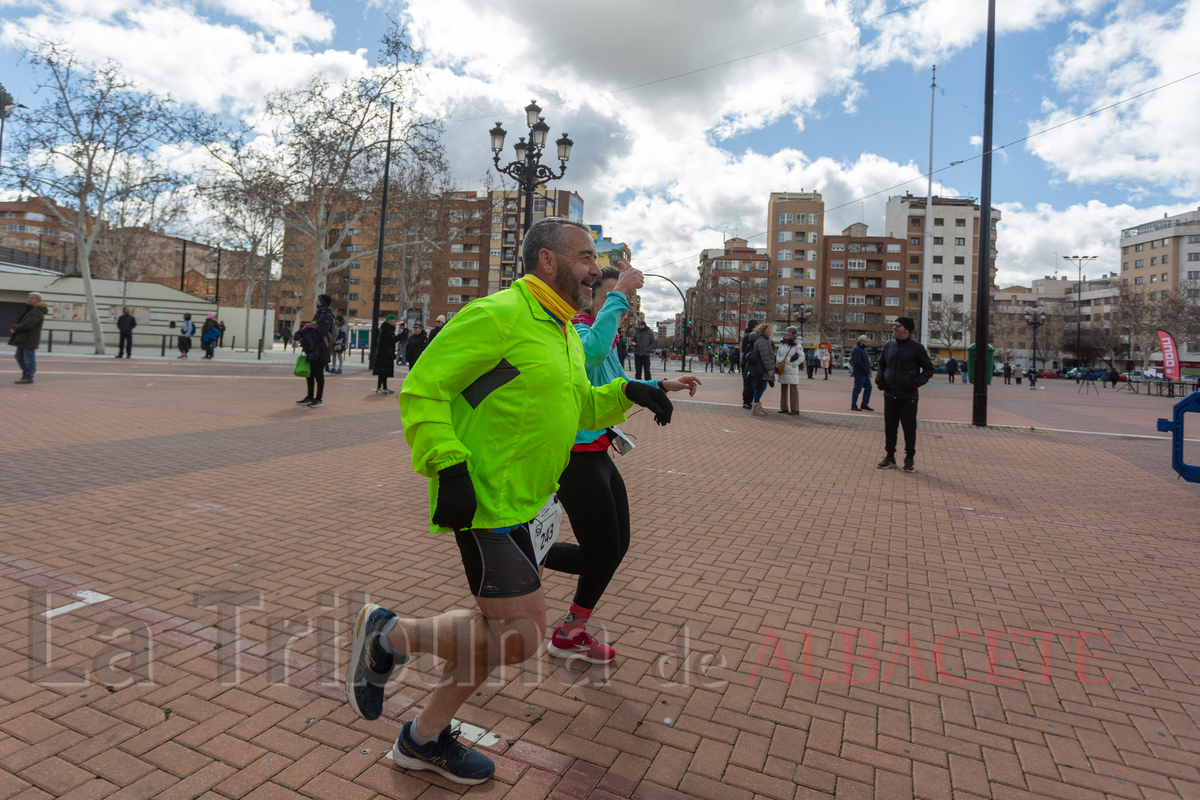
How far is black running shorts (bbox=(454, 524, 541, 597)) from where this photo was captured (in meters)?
1.95

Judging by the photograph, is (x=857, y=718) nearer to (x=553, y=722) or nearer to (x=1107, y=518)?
(x=553, y=722)

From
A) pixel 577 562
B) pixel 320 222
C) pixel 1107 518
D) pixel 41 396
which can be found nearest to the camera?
pixel 577 562

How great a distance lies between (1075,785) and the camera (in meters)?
2.20

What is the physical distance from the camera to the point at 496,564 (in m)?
1.95

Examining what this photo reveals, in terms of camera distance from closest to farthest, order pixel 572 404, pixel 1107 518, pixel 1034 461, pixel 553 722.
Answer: pixel 572 404 < pixel 553 722 < pixel 1107 518 < pixel 1034 461

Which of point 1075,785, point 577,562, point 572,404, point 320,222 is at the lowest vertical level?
point 1075,785

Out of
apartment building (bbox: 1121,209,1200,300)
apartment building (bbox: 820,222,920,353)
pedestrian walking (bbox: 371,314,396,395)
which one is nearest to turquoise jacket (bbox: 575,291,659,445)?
pedestrian walking (bbox: 371,314,396,395)

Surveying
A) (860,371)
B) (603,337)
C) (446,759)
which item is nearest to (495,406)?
(446,759)

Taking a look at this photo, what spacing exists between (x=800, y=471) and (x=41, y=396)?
39.8ft

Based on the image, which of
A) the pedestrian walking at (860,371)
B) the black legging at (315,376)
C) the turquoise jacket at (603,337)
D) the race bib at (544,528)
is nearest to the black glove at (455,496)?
the race bib at (544,528)

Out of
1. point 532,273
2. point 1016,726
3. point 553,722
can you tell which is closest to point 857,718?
point 1016,726

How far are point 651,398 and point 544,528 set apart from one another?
0.58 metres

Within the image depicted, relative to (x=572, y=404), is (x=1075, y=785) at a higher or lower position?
lower

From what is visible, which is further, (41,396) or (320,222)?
(320,222)
